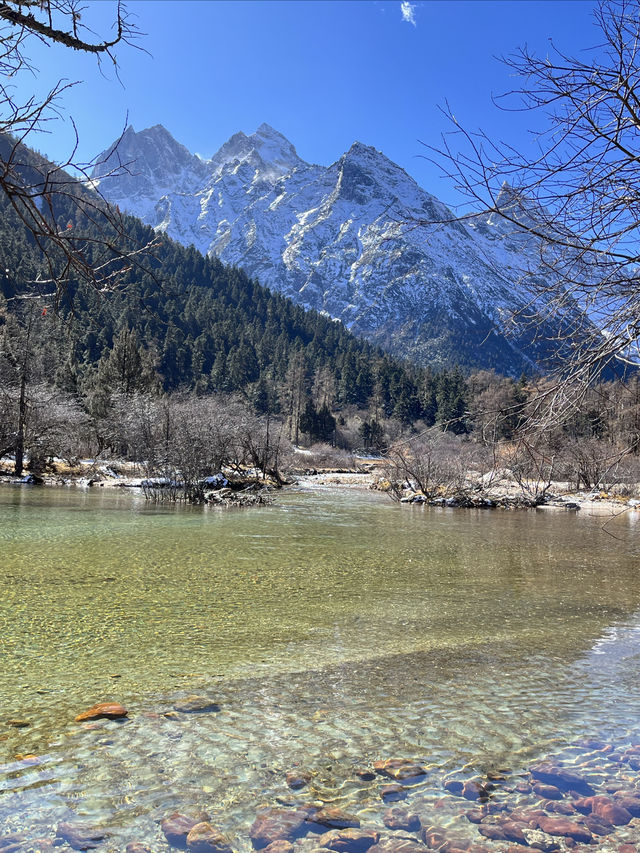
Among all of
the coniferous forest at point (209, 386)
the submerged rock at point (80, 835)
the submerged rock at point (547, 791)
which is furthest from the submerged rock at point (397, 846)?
the coniferous forest at point (209, 386)

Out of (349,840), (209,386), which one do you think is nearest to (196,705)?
(349,840)

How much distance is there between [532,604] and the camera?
7688mm

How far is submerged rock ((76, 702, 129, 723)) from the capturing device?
382cm

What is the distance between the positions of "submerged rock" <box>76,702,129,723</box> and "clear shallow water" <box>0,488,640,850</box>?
12cm

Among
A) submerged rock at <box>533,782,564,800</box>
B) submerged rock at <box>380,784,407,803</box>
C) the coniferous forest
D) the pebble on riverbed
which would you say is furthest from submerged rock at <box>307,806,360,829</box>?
the coniferous forest

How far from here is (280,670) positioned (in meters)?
4.89

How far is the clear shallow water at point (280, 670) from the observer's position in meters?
3.07

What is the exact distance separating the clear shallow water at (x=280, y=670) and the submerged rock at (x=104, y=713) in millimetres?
122

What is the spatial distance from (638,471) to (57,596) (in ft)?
110

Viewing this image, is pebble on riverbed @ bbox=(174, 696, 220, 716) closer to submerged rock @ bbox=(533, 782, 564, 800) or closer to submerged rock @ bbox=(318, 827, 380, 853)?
submerged rock @ bbox=(318, 827, 380, 853)

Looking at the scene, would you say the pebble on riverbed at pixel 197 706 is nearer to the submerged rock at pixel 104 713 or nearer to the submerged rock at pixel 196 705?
Answer: the submerged rock at pixel 196 705

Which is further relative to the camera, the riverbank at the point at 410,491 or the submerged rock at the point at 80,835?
the riverbank at the point at 410,491

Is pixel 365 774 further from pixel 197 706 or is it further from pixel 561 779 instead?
pixel 197 706

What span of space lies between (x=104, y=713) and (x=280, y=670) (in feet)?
5.07
